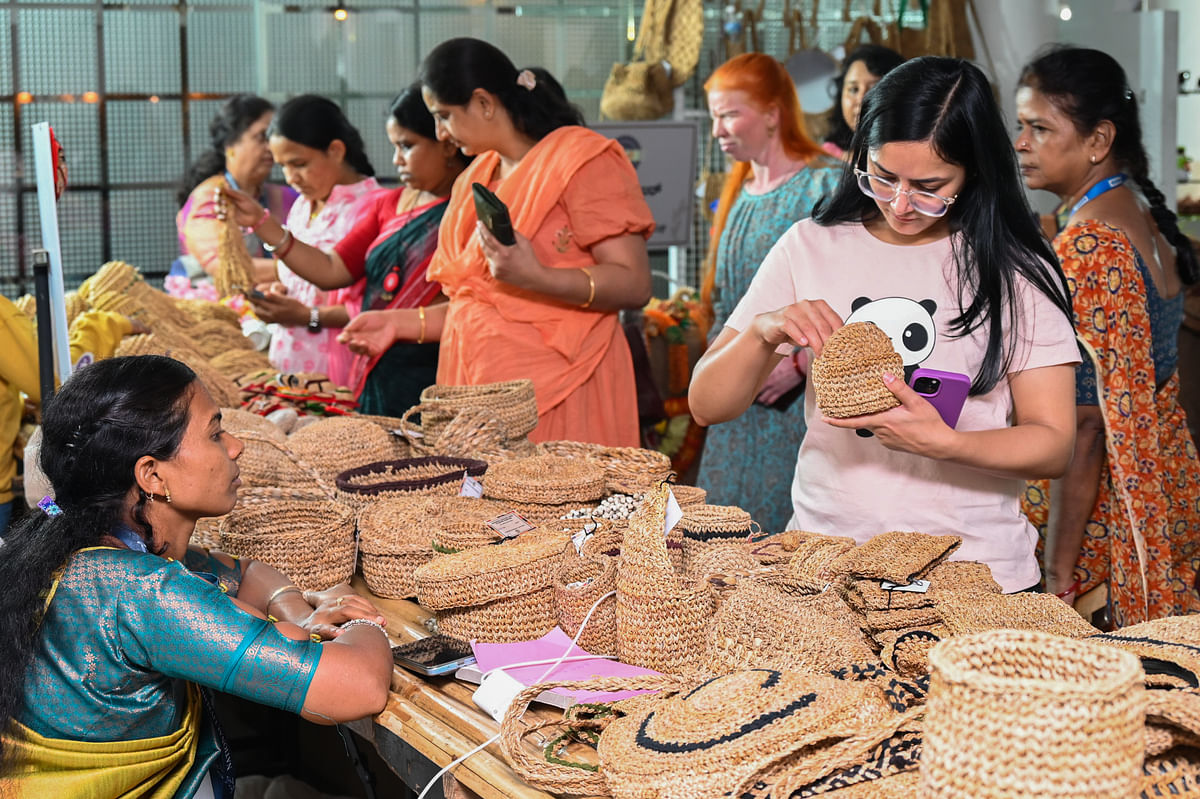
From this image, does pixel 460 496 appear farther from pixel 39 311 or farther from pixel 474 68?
pixel 474 68

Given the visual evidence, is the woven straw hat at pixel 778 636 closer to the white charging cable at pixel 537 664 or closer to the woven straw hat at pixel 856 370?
the white charging cable at pixel 537 664

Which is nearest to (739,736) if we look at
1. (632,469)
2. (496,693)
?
(496,693)

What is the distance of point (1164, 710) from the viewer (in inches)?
38.1

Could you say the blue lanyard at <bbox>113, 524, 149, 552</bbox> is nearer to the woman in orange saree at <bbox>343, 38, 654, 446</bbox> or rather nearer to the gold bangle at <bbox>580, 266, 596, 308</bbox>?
the woman in orange saree at <bbox>343, 38, 654, 446</bbox>

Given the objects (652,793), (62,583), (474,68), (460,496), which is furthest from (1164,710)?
(474,68)

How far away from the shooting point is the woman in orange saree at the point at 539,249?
2822 mm

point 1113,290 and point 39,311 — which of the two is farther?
point 1113,290

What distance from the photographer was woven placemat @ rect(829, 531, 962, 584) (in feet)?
4.93

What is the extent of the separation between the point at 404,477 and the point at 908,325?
0.93 m

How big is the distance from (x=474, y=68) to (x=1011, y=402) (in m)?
1.52

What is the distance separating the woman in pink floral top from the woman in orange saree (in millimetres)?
840

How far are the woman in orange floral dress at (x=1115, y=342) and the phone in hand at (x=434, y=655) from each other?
151 centimetres

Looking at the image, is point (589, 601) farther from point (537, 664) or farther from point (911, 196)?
point (911, 196)

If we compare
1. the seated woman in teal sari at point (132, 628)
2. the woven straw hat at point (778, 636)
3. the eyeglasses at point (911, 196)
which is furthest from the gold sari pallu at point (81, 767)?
the eyeglasses at point (911, 196)
